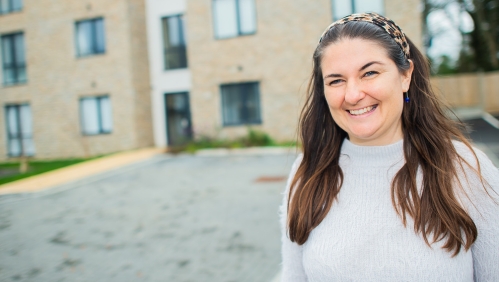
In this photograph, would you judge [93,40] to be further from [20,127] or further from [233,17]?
[233,17]

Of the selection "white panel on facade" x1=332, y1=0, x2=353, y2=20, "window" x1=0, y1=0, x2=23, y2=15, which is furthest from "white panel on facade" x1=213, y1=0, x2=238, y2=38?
"window" x1=0, y1=0, x2=23, y2=15

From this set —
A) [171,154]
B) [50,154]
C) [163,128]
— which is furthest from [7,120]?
[171,154]

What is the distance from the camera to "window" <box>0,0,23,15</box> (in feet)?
36.3

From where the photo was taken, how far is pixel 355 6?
14922 mm

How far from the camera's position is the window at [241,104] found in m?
16.4

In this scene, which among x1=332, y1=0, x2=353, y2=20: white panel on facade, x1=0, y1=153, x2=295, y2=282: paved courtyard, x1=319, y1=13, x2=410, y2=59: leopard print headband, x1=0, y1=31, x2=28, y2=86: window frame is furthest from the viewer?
x1=0, y1=31, x2=28, y2=86: window frame

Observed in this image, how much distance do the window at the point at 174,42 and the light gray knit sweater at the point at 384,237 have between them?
16.6 meters

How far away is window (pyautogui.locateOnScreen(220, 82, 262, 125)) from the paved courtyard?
21.1 ft

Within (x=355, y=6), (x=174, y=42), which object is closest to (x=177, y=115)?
(x=174, y=42)

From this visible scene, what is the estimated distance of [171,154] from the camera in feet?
50.4

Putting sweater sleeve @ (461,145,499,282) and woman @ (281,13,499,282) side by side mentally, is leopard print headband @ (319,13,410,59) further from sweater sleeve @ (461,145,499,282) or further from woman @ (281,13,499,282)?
sweater sleeve @ (461,145,499,282)

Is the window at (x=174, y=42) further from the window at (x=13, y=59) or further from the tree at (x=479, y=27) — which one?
the tree at (x=479, y=27)

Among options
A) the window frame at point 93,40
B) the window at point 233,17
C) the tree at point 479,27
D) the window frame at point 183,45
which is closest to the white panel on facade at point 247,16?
the window at point 233,17

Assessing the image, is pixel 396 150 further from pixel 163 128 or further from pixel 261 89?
pixel 163 128
